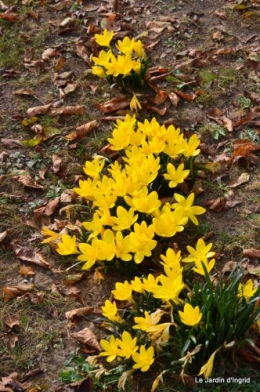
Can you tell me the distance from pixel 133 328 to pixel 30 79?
8.50 feet

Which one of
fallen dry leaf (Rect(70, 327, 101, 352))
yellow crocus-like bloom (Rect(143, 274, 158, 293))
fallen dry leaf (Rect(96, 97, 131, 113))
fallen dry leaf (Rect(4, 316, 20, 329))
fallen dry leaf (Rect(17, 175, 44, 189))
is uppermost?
yellow crocus-like bloom (Rect(143, 274, 158, 293))

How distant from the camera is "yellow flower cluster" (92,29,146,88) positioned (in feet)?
13.5

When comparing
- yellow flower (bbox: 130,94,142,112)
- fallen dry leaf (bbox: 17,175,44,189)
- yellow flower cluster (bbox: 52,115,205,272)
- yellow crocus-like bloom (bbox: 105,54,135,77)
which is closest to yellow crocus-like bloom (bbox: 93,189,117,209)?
yellow flower cluster (bbox: 52,115,205,272)

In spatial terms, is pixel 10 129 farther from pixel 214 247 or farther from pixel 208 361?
pixel 208 361

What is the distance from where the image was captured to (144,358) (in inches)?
104

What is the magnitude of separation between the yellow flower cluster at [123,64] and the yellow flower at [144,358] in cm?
218

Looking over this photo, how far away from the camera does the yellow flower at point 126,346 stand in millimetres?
2658

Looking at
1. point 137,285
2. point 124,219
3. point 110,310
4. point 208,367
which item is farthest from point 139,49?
point 208,367

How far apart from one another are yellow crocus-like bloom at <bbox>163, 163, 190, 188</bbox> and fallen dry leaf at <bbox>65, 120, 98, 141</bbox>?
3.20 ft

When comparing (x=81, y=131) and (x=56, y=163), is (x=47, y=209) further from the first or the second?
(x=81, y=131)

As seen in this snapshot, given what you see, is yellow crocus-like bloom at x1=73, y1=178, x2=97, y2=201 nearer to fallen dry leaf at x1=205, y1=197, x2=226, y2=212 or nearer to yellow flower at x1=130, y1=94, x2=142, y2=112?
fallen dry leaf at x1=205, y1=197, x2=226, y2=212

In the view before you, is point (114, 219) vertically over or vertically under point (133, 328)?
over

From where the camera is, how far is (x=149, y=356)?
2654 mm

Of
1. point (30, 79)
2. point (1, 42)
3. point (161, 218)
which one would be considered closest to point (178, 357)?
point (161, 218)
